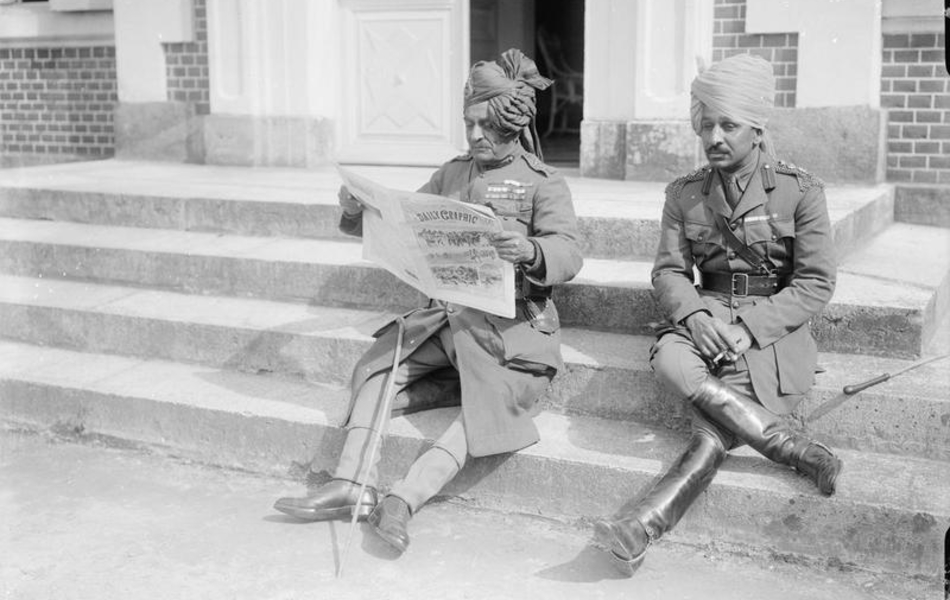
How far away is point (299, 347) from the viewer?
482 cm

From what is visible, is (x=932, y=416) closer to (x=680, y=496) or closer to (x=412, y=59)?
(x=680, y=496)

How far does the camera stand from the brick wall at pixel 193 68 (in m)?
7.80

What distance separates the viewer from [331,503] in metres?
3.82

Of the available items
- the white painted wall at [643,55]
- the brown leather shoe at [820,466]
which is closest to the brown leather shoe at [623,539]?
the brown leather shoe at [820,466]

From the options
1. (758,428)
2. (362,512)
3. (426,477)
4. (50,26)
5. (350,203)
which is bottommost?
(362,512)

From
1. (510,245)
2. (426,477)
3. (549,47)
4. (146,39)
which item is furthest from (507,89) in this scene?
(549,47)

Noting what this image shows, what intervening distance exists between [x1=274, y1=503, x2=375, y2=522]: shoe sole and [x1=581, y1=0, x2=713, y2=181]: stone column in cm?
337

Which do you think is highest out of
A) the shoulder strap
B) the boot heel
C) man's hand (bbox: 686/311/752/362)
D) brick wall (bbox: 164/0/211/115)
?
brick wall (bbox: 164/0/211/115)

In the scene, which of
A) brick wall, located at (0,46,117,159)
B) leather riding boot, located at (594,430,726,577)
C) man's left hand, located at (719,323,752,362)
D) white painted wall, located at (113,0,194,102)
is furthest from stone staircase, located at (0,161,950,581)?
brick wall, located at (0,46,117,159)

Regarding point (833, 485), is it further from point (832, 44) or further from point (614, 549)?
point (832, 44)

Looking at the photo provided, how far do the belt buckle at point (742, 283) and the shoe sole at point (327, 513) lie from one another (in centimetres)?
145

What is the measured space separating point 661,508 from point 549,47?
8.78m

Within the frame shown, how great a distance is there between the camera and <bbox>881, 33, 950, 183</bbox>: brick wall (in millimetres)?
6176

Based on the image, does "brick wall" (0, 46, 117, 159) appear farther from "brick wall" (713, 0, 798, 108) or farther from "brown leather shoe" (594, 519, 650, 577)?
"brown leather shoe" (594, 519, 650, 577)
